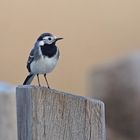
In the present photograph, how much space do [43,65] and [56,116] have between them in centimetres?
158

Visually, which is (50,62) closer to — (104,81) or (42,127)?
(42,127)

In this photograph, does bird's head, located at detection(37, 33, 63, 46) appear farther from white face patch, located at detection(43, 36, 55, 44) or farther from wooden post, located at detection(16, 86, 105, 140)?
wooden post, located at detection(16, 86, 105, 140)

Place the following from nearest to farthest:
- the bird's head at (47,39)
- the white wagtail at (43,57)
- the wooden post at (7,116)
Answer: the wooden post at (7,116) → the bird's head at (47,39) → the white wagtail at (43,57)

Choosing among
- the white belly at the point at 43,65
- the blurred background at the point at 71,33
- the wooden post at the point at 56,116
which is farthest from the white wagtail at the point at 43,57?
the blurred background at the point at 71,33

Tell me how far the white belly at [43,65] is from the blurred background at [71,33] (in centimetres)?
411

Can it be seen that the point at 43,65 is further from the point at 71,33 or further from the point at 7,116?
the point at 71,33

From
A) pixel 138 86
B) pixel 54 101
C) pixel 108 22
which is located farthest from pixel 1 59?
pixel 54 101

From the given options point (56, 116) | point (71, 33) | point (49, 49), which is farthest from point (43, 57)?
point (71, 33)

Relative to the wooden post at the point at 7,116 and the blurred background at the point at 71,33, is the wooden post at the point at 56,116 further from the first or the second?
the blurred background at the point at 71,33

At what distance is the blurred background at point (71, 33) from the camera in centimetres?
775

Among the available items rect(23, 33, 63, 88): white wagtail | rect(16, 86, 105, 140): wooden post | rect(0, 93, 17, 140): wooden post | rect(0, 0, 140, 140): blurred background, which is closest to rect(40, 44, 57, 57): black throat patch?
rect(23, 33, 63, 88): white wagtail

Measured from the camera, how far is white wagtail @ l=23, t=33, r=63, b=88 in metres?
3.18

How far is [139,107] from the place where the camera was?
547 cm

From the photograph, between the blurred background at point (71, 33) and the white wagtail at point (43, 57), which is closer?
the white wagtail at point (43, 57)
